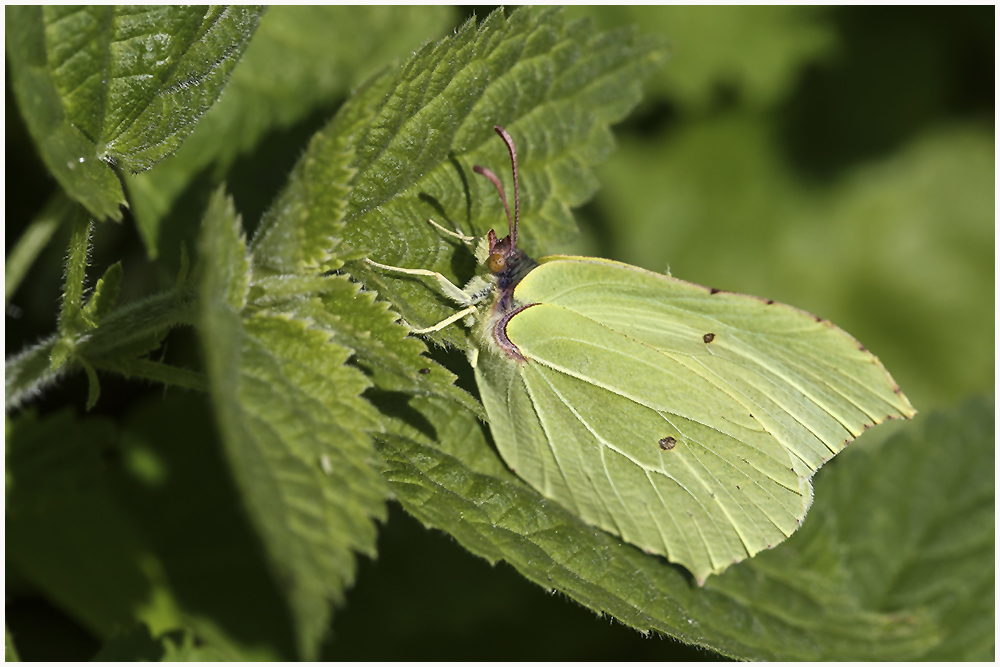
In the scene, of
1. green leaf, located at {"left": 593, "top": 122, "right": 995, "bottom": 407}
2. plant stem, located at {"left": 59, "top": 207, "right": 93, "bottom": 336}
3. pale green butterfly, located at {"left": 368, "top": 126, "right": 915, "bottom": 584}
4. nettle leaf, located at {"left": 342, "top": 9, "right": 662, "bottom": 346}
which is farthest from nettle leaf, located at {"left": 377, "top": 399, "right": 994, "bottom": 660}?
green leaf, located at {"left": 593, "top": 122, "right": 995, "bottom": 407}

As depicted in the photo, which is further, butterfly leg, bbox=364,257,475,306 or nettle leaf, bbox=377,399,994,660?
butterfly leg, bbox=364,257,475,306

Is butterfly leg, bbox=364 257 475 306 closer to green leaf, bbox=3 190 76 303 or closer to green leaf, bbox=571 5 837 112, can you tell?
green leaf, bbox=3 190 76 303

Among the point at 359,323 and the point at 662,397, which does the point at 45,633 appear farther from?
the point at 662,397

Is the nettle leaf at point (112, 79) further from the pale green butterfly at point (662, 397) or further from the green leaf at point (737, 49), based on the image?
the green leaf at point (737, 49)

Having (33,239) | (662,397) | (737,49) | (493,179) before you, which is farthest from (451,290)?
(737,49)

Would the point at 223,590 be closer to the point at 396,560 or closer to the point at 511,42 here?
the point at 396,560

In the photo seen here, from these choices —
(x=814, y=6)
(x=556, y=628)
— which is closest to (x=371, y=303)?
(x=556, y=628)
